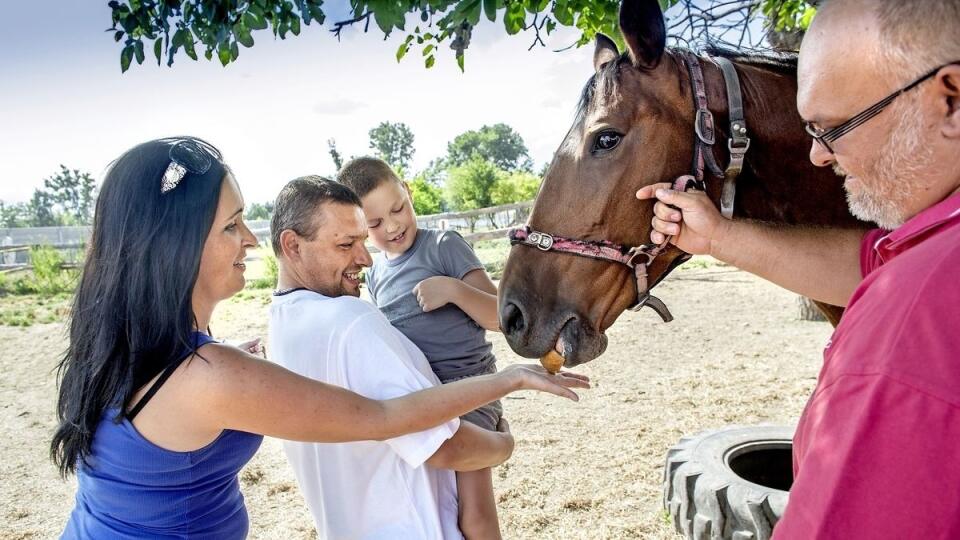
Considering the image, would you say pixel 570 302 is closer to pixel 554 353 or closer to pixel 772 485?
pixel 554 353

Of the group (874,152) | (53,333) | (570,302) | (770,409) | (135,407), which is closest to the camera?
(874,152)

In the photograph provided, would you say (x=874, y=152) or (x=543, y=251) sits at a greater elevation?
(x=874, y=152)

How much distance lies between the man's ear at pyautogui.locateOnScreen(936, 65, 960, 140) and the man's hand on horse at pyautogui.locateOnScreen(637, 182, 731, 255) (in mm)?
856

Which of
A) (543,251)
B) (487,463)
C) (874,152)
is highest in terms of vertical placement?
(874,152)

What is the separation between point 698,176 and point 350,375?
131cm

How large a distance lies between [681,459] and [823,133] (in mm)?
2728

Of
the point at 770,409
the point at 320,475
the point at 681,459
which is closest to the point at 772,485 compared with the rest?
the point at 681,459

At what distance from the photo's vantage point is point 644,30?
1999 millimetres

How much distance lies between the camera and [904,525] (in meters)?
0.75

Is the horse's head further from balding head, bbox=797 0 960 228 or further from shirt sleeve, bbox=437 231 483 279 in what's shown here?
shirt sleeve, bbox=437 231 483 279

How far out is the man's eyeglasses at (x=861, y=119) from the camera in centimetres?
100

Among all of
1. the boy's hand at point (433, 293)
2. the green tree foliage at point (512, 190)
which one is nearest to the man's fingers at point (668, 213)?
the boy's hand at point (433, 293)

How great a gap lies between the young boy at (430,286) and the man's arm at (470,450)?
0.56 metres

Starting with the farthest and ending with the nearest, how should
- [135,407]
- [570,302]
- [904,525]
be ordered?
[570,302] < [135,407] < [904,525]
